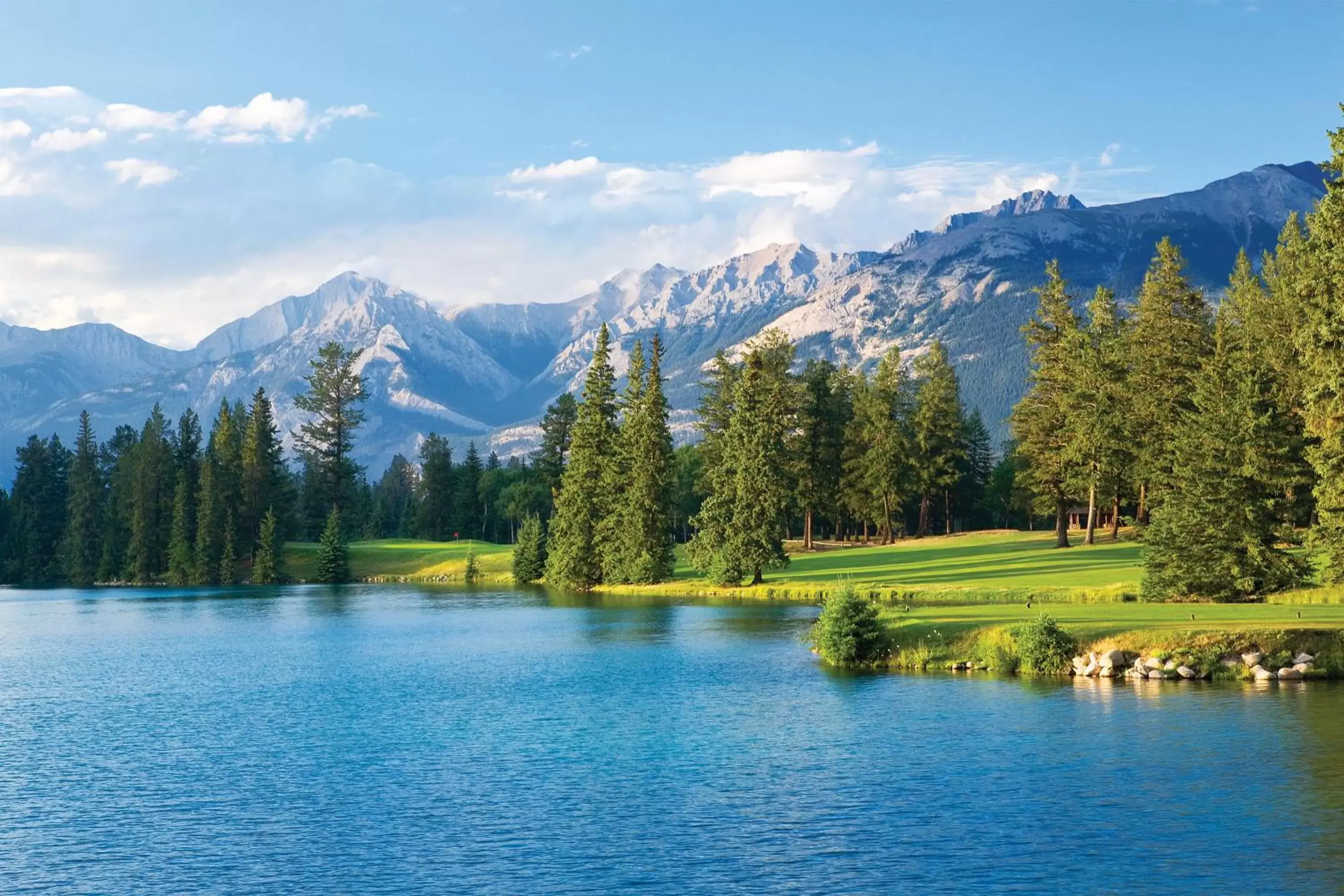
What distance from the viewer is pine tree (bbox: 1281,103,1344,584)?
50.8 m

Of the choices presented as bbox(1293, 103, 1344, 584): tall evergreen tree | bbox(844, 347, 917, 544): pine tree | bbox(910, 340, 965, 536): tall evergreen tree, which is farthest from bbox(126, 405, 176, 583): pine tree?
bbox(1293, 103, 1344, 584): tall evergreen tree

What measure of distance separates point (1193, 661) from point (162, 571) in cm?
13424

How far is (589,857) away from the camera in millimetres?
24328

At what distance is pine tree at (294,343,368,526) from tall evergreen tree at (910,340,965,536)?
71.6 metres

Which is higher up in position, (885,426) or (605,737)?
(885,426)

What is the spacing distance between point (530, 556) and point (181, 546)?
1896 inches

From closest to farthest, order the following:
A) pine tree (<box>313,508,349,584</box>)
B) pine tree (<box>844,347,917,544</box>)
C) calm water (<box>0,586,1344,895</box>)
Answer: calm water (<box>0,586,1344,895</box>)
pine tree (<box>844,347,917,544</box>)
pine tree (<box>313,508,349,584</box>)

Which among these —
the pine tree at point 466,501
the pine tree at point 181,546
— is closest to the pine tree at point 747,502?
the pine tree at point 181,546

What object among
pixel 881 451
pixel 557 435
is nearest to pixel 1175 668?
pixel 881 451

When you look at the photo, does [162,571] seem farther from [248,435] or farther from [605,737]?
[605,737]

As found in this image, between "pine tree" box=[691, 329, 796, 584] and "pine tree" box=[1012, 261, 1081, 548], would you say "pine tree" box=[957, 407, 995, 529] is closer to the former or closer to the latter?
"pine tree" box=[1012, 261, 1081, 548]

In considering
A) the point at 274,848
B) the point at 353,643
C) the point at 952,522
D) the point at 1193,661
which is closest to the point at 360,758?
the point at 274,848

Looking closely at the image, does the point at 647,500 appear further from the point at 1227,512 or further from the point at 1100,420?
the point at 1227,512

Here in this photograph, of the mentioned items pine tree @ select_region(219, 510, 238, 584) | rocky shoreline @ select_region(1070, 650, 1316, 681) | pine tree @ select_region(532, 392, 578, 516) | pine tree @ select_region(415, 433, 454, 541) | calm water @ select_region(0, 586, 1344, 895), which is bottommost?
calm water @ select_region(0, 586, 1344, 895)
